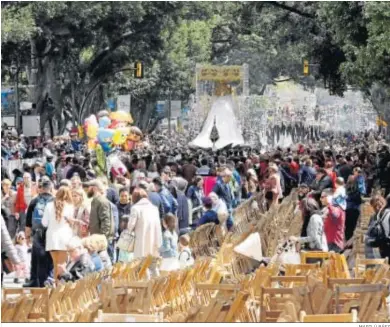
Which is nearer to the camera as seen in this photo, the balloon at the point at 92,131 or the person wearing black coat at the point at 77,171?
the person wearing black coat at the point at 77,171

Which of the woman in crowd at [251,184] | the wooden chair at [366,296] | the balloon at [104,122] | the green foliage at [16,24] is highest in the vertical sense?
the green foliage at [16,24]

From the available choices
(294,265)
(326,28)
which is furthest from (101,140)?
(294,265)

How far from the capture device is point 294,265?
1814cm

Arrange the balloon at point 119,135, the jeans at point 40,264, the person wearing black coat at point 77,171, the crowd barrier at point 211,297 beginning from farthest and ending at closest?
the balloon at point 119,135 → the person wearing black coat at point 77,171 → the jeans at point 40,264 → the crowd barrier at point 211,297

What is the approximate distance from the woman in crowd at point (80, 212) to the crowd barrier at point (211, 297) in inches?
110

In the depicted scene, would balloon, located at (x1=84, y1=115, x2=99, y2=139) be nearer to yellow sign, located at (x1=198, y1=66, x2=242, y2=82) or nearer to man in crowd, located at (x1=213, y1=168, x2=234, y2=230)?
man in crowd, located at (x1=213, y1=168, x2=234, y2=230)

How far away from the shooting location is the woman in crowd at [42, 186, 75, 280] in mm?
20469

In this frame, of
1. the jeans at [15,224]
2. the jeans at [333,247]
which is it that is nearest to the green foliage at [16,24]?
the jeans at [15,224]

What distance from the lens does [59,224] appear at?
20.6 m

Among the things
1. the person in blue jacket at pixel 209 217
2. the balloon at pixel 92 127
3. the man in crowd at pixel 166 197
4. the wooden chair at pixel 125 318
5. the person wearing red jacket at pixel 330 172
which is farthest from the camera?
the balloon at pixel 92 127

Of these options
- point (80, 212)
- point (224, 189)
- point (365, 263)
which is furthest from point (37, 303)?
point (224, 189)

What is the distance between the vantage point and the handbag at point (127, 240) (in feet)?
69.9

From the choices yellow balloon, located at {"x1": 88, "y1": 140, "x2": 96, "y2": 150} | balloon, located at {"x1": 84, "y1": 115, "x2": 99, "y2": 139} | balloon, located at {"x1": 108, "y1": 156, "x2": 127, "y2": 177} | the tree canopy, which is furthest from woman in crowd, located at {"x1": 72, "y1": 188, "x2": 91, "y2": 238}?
balloon, located at {"x1": 84, "y1": 115, "x2": 99, "y2": 139}

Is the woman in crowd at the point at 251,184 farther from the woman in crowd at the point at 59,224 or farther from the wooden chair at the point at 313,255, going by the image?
the wooden chair at the point at 313,255
